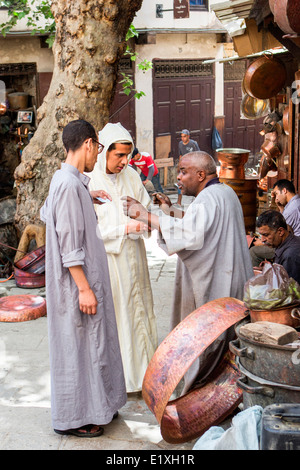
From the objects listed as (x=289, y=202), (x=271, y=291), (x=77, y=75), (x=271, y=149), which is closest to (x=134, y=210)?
(x=271, y=291)

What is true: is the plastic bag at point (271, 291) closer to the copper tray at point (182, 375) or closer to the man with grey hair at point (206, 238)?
the copper tray at point (182, 375)

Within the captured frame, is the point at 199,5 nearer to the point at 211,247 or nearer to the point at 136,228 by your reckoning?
the point at 136,228

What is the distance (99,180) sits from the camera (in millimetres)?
4676

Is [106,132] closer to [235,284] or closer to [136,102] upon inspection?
[235,284]

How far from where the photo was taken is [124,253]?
15.3ft

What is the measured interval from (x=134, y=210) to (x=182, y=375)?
4.10 feet

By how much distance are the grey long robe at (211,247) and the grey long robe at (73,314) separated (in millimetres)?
539

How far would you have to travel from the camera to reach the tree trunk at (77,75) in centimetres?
791

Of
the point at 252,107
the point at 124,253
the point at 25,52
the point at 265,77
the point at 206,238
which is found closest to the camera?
the point at 206,238

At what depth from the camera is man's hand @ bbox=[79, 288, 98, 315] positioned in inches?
149

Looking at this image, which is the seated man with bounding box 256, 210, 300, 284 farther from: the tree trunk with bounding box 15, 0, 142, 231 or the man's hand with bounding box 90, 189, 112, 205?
the tree trunk with bounding box 15, 0, 142, 231

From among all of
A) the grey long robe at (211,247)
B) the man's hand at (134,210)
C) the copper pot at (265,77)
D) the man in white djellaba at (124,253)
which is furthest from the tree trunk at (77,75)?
the grey long robe at (211,247)
